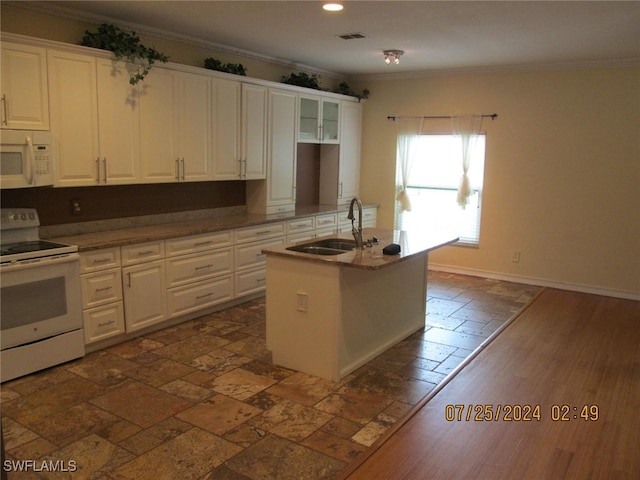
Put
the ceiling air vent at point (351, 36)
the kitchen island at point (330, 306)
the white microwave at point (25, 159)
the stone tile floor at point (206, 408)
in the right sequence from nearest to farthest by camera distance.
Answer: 1. the stone tile floor at point (206, 408)
2. the white microwave at point (25, 159)
3. the kitchen island at point (330, 306)
4. the ceiling air vent at point (351, 36)

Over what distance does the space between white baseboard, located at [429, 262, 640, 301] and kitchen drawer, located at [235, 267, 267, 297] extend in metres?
2.65

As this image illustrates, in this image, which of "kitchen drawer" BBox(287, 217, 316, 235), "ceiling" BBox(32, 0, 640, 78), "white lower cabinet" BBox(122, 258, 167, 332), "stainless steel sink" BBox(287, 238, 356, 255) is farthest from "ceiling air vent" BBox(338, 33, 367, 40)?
"white lower cabinet" BBox(122, 258, 167, 332)

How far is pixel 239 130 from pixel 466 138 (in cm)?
289

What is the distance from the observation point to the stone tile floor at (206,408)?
8.87ft

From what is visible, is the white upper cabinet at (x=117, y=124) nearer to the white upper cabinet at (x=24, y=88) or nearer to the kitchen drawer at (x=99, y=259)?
the white upper cabinet at (x=24, y=88)

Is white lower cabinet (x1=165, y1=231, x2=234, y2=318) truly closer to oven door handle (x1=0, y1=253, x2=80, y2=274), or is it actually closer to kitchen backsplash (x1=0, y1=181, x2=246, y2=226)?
kitchen backsplash (x1=0, y1=181, x2=246, y2=226)

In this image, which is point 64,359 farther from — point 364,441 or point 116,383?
point 364,441

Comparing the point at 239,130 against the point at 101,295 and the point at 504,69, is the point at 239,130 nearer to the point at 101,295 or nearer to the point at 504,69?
the point at 101,295

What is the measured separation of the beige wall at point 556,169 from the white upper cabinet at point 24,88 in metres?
4.55

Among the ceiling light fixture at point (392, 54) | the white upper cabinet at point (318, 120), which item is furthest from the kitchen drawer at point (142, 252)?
the ceiling light fixture at point (392, 54)

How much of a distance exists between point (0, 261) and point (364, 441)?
248cm

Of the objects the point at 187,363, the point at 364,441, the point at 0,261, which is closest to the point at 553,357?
the point at 364,441

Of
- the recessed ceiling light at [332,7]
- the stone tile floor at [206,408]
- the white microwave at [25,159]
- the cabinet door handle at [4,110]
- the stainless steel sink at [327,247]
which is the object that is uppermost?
the recessed ceiling light at [332,7]

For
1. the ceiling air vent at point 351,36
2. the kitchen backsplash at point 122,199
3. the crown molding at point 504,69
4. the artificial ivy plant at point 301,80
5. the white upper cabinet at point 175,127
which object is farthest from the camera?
the artificial ivy plant at point 301,80
